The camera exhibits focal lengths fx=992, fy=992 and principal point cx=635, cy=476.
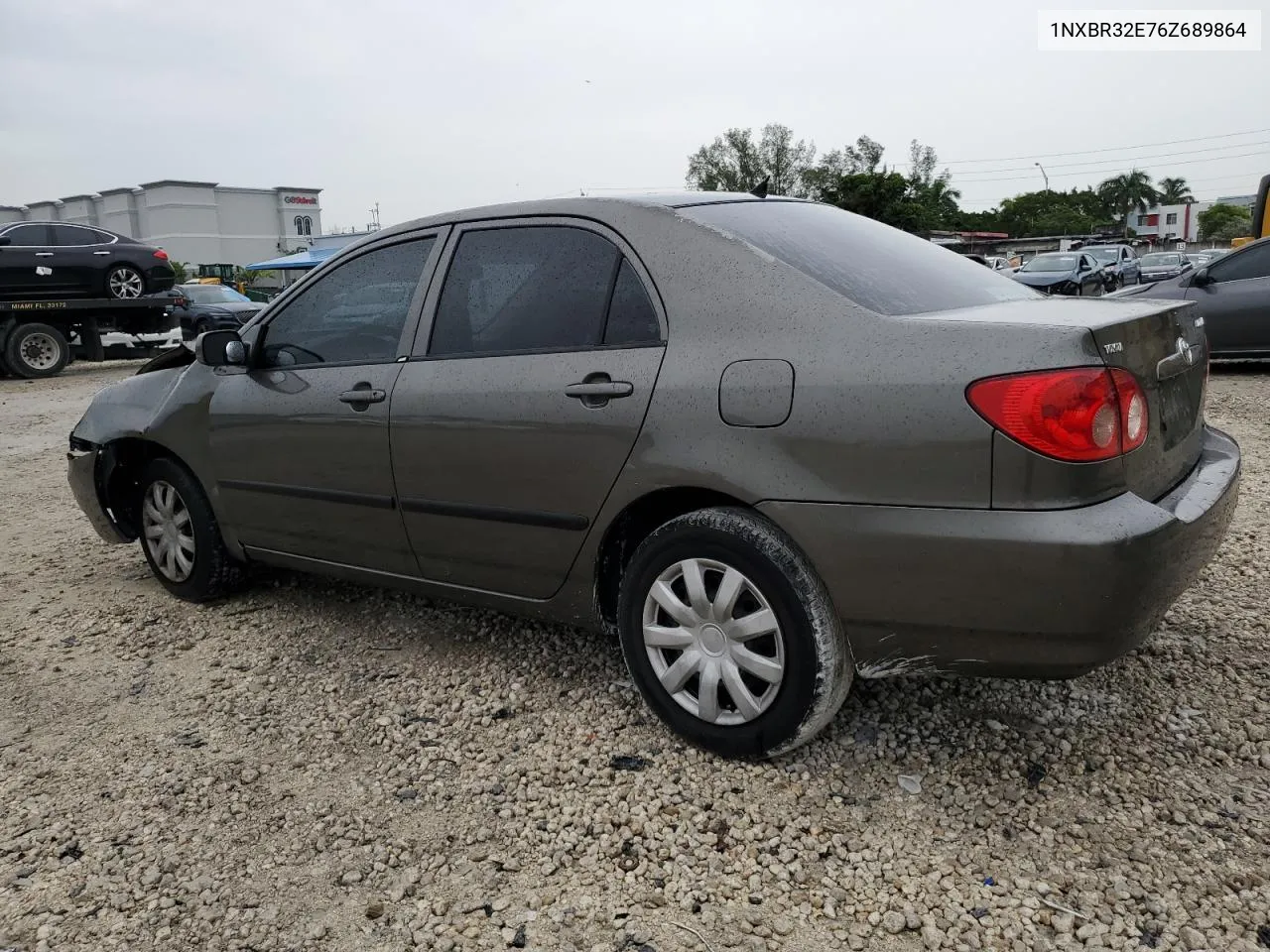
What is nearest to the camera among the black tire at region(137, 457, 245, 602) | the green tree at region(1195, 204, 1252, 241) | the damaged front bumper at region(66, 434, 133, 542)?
→ the black tire at region(137, 457, 245, 602)

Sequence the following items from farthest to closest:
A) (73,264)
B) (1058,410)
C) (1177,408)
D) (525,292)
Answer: (73,264)
(525,292)
(1177,408)
(1058,410)

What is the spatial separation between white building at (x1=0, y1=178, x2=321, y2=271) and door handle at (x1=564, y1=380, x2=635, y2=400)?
79.8 metres

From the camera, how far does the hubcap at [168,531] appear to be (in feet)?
14.0

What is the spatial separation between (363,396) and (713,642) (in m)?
1.54

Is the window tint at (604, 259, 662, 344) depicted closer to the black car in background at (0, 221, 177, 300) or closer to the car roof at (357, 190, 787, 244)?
the car roof at (357, 190, 787, 244)

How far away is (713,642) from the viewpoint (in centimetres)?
268

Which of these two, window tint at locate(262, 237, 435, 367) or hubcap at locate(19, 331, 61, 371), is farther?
hubcap at locate(19, 331, 61, 371)

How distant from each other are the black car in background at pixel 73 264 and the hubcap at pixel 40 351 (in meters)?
0.65

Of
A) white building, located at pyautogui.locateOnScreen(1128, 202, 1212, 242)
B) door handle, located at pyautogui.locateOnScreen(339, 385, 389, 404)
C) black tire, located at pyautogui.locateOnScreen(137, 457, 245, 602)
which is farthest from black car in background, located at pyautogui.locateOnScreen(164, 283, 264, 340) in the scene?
white building, located at pyautogui.locateOnScreen(1128, 202, 1212, 242)

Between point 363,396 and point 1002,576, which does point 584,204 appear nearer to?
point 363,396

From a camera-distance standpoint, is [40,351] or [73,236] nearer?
[40,351]

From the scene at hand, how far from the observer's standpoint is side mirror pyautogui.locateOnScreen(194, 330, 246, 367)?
3.82m

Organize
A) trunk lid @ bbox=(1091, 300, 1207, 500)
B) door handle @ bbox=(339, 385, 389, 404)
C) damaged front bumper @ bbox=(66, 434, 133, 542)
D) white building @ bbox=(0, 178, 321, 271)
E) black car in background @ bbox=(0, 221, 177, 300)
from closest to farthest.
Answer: trunk lid @ bbox=(1091, 300, 1207, 500), door handle @ bbox=(339, 385, 389, 404), damaged front bumper @ bbox=(66, 434, 133, 542), black car in background @ bbox=(0, 221, 177, 300), white building @ bbox=(0, 178, 321, 271)

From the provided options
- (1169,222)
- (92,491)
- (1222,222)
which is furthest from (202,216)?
A: (1169,222)
